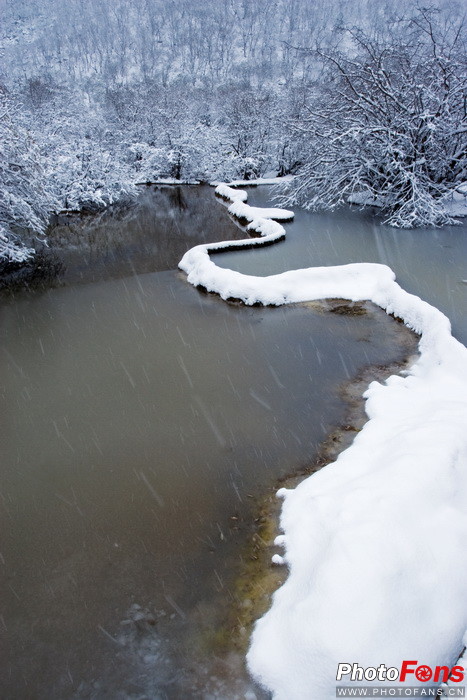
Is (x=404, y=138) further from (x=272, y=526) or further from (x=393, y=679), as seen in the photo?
(x=393, y=679)

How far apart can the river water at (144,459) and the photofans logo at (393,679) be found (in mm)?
755

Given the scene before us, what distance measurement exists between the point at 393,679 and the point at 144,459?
3.69m

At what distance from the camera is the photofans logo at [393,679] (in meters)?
2.82

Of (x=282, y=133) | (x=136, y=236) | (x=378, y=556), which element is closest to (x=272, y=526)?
(x=378, y=556)

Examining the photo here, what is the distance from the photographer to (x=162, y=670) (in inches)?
128

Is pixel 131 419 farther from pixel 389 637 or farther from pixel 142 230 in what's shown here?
pixel 142 230

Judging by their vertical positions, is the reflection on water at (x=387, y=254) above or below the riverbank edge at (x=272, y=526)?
above

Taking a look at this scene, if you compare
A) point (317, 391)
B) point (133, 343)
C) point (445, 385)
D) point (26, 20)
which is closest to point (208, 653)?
point (317, 391)

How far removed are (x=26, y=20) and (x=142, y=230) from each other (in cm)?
16674

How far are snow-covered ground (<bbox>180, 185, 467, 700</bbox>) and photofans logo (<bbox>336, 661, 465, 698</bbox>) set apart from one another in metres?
0.04

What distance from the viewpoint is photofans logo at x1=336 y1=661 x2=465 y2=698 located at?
9.25ft

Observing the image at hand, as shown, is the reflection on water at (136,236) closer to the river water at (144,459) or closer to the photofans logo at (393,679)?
the river water at (144,459)

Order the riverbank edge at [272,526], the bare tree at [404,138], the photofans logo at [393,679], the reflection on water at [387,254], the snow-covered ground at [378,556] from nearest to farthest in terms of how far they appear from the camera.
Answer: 1. the photofans logo at [393,679]
2. the snow-covered ground at [378,556]
3. the riverbank edge at [272,526]
4. the reflection on water at [387,254]
5. the bare tree at [404,138]

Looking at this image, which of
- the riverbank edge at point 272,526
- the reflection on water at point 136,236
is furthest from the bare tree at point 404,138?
the riverbank edge at point 272,526
